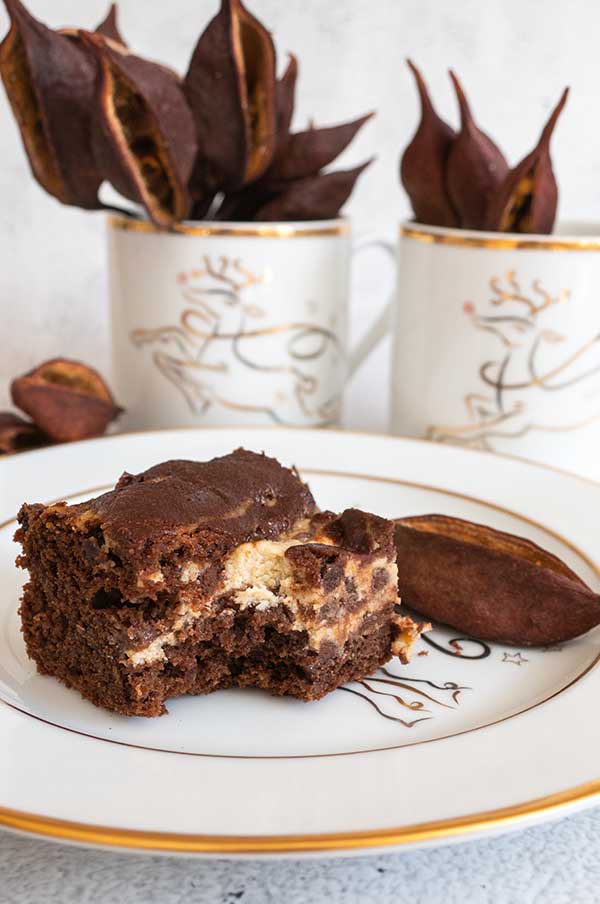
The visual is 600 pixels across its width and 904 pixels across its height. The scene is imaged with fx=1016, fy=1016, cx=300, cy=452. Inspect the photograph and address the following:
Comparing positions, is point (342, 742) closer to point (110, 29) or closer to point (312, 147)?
point (312, 147)

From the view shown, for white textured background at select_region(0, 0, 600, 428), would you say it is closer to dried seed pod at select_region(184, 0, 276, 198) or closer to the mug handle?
the mug handle

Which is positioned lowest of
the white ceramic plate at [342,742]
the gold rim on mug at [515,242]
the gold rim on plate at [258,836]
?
the white ceramic plate at [342,742]

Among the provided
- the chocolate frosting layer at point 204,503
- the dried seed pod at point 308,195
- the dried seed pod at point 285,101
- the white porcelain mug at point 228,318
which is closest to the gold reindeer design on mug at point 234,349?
the white porcelain mug at point 228,318

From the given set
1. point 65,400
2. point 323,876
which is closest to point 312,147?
point 65,400

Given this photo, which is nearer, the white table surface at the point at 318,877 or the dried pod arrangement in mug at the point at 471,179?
the white table surface at the point at 318,877

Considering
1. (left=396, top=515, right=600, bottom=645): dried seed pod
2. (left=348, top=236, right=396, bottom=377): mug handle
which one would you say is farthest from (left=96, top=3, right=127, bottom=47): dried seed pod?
(left=396, top=515, right=600, bottom=645): dried seed pod

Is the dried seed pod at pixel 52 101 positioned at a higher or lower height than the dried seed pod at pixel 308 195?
higher

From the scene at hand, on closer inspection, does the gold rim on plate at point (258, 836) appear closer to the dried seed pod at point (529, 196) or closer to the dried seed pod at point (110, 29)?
the dried seed pod at point (529, 196)
